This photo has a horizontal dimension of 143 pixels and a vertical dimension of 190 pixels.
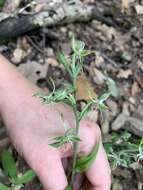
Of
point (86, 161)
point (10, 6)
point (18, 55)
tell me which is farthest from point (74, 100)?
point (10, 6)

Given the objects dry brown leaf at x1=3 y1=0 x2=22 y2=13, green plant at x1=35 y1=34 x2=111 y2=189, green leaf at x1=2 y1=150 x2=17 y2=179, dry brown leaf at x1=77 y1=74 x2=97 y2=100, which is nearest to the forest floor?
dry brown leaf at x1=77 y1=74 x2=97 y2=100

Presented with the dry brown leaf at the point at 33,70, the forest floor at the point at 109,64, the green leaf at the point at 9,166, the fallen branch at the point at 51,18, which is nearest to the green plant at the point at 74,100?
the green leaf at the point at 9,166

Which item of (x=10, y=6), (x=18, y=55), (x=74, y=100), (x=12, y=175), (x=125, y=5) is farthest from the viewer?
(x=125, y=5)

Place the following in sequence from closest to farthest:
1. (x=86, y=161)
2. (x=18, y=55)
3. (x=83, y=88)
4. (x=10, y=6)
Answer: (x=86, y=161) < (x=83, y=88) < (x=18, y=55) < (x=10, y=6)

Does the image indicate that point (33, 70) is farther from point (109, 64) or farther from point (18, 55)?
point (109, 64)

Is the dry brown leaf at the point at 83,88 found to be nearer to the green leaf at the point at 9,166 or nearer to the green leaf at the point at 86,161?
the green leaf at the point at 9,166

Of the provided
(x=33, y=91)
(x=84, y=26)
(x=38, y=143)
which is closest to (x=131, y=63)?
(x=84, y=26)

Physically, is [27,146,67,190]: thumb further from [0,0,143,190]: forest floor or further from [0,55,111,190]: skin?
[0,0,143,190]: forest floor
